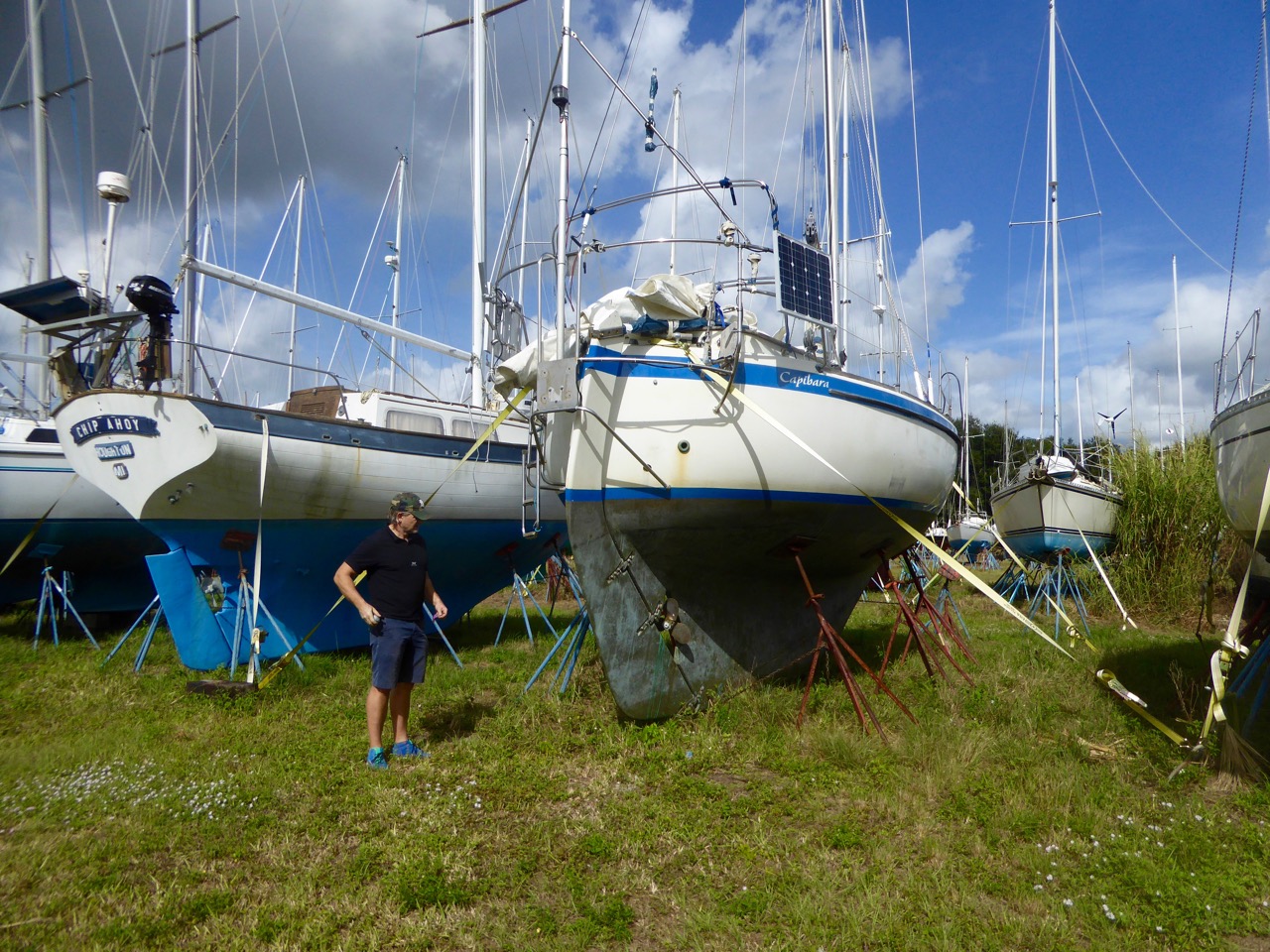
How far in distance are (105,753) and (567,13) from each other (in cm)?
661

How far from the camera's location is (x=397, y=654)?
5.39 metres

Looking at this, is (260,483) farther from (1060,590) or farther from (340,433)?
(1060,590)

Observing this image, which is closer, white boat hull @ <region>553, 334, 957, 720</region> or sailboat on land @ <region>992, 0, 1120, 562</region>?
white boat hull @ <region>553, 334, 957, 720</region>

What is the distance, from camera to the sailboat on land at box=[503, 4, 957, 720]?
5977mm

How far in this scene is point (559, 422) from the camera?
6824 millimetres

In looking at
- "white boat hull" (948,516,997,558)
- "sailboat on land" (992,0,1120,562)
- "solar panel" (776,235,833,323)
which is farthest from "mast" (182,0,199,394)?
"white boat hull" (948,516,997,558)

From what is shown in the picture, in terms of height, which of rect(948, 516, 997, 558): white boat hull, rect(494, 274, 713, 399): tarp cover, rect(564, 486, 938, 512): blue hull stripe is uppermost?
rect(494, 274, 713, 399): tarp cover

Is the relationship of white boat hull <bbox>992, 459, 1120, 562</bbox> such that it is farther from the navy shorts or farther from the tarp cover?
the navy shorts

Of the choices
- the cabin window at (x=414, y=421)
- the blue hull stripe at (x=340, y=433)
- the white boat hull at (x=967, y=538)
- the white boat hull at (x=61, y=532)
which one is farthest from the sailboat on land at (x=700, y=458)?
the white boat hull at (x=967, y=538)

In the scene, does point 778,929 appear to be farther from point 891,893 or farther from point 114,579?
point 114,579

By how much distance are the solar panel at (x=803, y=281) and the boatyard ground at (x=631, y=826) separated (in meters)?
3.21

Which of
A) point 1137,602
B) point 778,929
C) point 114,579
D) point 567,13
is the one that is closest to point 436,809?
point 778,929

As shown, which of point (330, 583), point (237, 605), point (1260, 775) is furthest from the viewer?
point (330, 583)

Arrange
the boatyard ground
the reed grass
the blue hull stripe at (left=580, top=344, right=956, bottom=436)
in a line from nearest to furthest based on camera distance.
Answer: the boatyard ground, the blue hull stripe at (left=580, top=344, right=956, bottom=436), the reed grass
